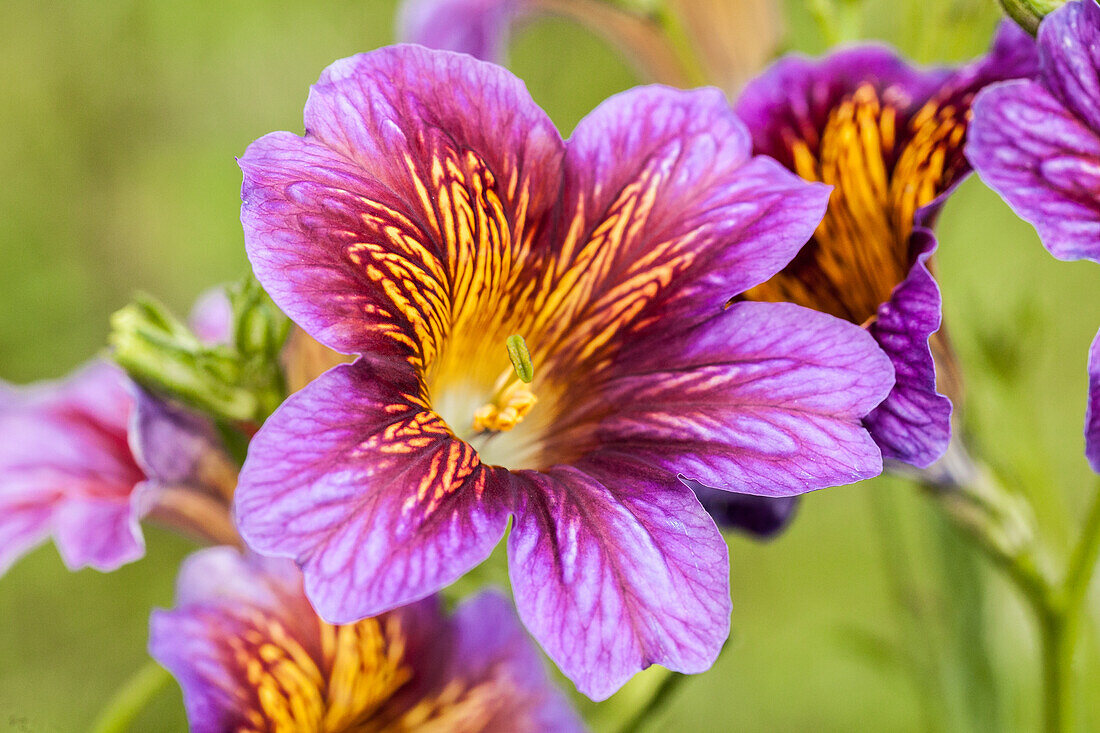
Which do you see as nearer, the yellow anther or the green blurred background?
the yellow anther

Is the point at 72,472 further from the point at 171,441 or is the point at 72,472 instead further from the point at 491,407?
the point at 491,407

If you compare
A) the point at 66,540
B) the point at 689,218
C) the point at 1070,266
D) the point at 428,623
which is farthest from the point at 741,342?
the point at 1070,266

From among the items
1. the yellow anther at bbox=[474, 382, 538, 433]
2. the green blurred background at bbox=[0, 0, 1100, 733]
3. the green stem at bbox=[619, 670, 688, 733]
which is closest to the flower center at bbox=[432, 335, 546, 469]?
the yellow anther at bbox=[474, 382, 538, 433]

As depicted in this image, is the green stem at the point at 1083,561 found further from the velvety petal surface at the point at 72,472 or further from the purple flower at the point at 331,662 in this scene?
the velvety petal surface at the point at 72,472

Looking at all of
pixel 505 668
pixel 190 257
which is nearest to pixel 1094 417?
pixel 505 668

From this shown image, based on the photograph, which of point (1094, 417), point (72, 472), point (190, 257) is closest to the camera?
point (1094, 417)

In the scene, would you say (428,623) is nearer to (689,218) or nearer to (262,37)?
(689,218)

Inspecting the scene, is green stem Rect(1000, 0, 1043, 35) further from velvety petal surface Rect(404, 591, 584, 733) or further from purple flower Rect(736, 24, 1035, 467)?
velvety petal surface Rect(404, 591, 584, 733)
